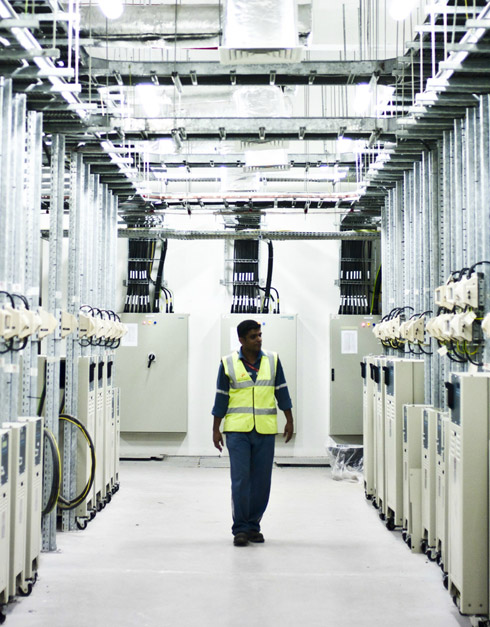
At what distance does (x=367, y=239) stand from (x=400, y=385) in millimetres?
3846

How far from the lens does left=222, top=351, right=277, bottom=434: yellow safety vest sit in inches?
209

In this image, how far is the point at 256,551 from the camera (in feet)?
16.8

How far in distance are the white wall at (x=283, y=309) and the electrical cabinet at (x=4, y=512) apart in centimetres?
557

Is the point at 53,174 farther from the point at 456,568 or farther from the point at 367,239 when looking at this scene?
the point at 367,239

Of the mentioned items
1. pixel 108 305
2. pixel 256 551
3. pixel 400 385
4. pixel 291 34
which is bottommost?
pixel 256 551

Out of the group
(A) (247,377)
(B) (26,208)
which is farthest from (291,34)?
(A) (247,377)

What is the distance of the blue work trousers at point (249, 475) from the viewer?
17.3ft

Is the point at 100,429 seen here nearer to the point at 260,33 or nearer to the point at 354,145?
the point at 354,145

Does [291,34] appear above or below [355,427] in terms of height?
above

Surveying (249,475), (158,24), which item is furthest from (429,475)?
(158,24)

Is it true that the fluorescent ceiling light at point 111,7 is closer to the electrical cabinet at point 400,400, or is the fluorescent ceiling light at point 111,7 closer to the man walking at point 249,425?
the man walking at point 249,425

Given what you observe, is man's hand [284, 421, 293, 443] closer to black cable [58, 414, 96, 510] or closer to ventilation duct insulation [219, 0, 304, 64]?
black cable [58, 414, 96, 510]

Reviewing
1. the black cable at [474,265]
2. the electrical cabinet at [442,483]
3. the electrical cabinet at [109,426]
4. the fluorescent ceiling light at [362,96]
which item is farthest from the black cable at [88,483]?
the fluorescent ceiling light at [362,96]

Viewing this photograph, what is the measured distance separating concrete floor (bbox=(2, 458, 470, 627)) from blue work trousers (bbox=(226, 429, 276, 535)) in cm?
22
